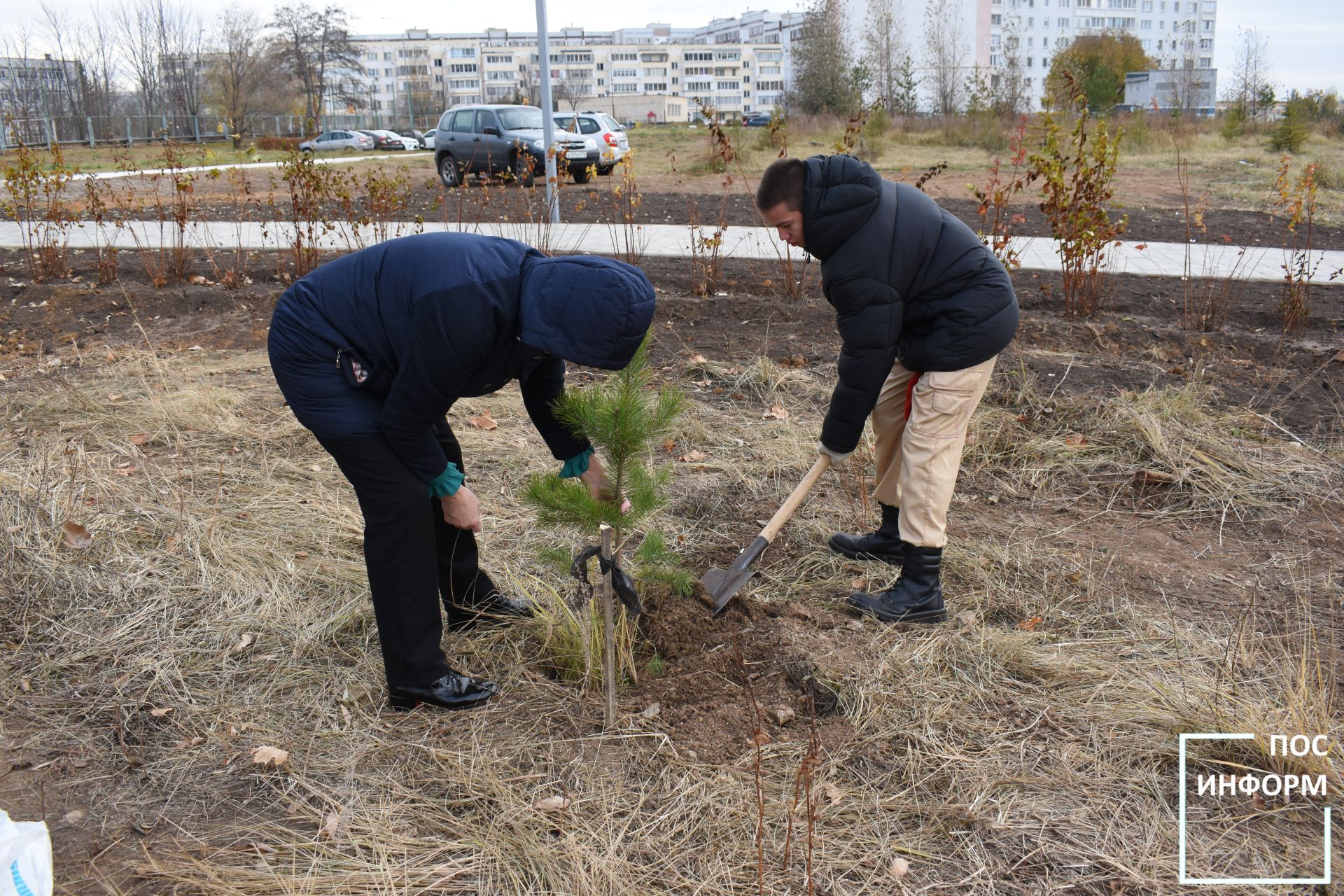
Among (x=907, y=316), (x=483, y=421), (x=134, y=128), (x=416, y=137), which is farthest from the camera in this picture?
(x=416, y=137)

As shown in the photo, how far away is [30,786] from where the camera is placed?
235cm

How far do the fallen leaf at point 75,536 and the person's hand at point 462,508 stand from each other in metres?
1.88

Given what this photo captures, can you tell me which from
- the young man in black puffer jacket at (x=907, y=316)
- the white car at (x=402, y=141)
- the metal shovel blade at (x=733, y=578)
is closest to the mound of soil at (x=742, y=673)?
the metal shovel blade at (x=733, y=578)

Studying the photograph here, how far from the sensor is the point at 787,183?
2.76 meters

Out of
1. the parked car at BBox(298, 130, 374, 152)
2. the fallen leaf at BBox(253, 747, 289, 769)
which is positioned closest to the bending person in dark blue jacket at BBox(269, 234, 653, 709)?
the fallen leaf at BBox(253, 747, 289, 769)

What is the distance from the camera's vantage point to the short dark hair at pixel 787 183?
276 cm

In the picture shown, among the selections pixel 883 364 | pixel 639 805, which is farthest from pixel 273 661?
pixel 883 364

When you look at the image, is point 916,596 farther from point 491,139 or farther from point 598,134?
point 598,134

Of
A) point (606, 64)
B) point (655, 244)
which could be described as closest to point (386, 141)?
point (655, 244)

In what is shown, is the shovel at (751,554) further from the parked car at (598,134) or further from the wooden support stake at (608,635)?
the parked car at (598,134)

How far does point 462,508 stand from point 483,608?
0.73 meters

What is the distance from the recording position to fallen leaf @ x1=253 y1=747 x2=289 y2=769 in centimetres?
242

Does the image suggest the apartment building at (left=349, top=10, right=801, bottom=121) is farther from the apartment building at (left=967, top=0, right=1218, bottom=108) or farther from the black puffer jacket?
the black puffer jacket

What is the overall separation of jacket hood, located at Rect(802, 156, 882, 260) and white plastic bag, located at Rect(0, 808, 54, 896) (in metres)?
2.36
